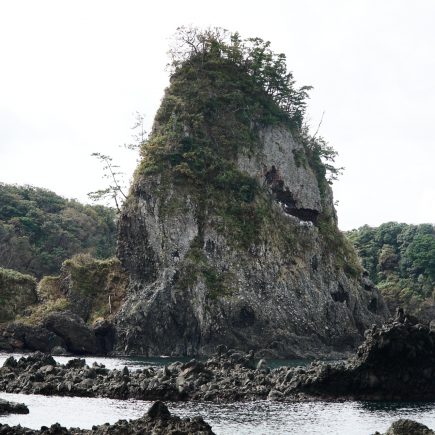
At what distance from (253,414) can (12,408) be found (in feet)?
39.8

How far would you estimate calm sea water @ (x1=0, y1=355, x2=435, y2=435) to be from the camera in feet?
127

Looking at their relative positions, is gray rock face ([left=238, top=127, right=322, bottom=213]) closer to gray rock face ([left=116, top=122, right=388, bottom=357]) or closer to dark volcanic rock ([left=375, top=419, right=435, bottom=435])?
gray rock face ([left=116, top=122, right=388, bottom=357])

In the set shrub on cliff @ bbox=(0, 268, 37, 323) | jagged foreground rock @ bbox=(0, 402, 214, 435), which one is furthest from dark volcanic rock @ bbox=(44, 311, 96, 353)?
jagged foreground rock @ bbox=(0, 402, 214, 435)

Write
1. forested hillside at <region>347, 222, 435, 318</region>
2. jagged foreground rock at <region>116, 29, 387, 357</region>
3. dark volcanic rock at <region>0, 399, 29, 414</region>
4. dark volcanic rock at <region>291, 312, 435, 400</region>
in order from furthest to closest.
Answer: forested hillside at <region>347, 222, 435, 318</region> → jagged foreground rock at <region>116, 29, 387, 357</region> → dark volcanic rock at <region>291, 312, 435, 400</region> → dark volcanic rock at <region>0, 399, 29, 414</region>

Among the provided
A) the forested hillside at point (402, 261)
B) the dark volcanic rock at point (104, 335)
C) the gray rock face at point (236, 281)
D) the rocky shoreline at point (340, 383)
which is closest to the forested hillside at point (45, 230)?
the gray rock face at point (236, 281)

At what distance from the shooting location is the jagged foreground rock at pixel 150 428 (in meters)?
30.7

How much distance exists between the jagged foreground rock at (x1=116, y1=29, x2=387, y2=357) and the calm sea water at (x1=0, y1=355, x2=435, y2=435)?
39.2 metres

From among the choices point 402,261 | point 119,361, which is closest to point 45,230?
point 402,261

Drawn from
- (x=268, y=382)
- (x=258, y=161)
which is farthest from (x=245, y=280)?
(x=268, y=382)

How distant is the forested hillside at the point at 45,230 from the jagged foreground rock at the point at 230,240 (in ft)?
98.1

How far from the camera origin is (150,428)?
31.6 m

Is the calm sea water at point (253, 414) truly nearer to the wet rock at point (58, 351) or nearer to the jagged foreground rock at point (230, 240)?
the wet rock at point (58, 351)

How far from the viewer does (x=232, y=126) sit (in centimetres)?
10650

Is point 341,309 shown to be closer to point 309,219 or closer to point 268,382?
point 309,219
